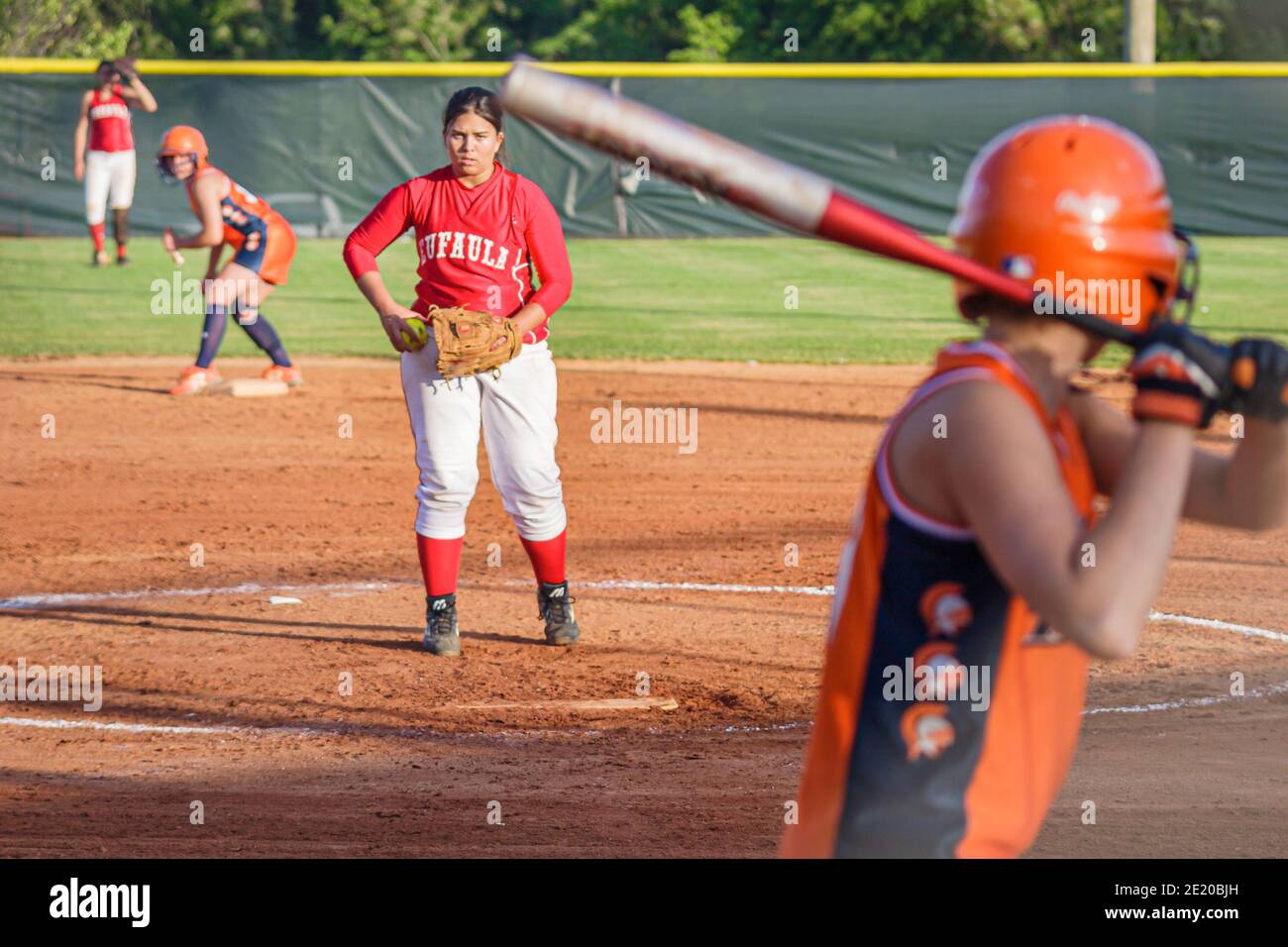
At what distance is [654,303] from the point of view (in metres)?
18.8

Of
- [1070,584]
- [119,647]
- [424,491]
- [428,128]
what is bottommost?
[119,647]

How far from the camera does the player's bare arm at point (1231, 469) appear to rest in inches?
94.0

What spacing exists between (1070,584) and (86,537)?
25.9ft

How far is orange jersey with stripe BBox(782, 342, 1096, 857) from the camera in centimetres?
226

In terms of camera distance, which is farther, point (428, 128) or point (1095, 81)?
point (428, 128)

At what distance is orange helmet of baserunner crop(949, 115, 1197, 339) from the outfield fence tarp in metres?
20.0

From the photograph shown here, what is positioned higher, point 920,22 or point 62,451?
point 920,22

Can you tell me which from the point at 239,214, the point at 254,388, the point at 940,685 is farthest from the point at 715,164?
the point at 254,388

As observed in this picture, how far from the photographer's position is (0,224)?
2355 cm

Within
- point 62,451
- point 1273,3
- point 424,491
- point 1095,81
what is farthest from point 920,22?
point 424,491

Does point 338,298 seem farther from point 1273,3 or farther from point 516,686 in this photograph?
point 1273,3

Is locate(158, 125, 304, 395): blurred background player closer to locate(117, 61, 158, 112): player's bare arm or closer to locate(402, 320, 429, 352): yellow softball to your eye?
locate(402, 320, 429, 352): yellow softball

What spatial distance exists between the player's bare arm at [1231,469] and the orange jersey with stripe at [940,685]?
5 cm

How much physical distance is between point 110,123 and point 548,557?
15760 millimetres
